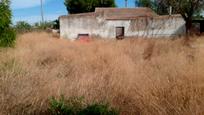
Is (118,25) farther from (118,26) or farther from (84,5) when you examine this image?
(84,5)

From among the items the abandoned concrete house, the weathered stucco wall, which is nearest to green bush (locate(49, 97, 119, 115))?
the weathered stucco wall

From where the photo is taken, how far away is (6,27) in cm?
1466

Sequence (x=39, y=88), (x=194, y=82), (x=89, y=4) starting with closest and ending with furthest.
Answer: (x=194, y=82), (x=39, y=88), (x=89, y=4)

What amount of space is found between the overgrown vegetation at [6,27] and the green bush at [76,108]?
8690 millimetres

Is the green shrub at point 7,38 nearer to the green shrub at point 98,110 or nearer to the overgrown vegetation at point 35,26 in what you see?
the green shrub at point 98,110

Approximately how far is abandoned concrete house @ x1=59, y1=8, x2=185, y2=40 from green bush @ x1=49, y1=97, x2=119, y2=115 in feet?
76.1

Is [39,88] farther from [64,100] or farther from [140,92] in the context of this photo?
[140,92]

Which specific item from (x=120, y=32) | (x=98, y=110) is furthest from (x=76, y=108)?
(x=120, y=32)

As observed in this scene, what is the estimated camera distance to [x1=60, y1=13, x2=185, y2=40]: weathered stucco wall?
28.4 metres

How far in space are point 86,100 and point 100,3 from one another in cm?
4287

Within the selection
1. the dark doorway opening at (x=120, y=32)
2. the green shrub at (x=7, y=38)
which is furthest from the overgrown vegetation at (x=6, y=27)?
the dark doorway opening at (x=120, y=32)

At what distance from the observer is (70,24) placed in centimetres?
3139

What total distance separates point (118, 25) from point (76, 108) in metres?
26.0

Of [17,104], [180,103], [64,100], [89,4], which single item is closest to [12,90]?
[17,104]
